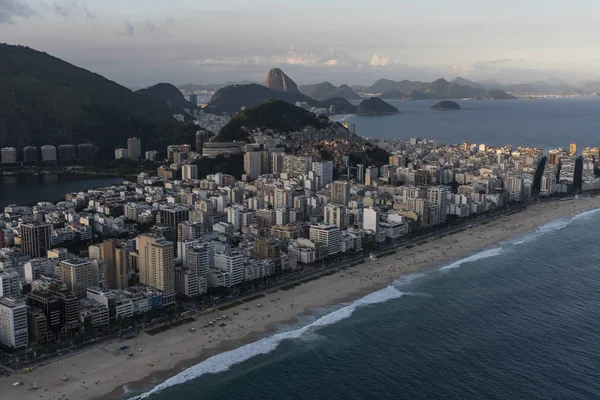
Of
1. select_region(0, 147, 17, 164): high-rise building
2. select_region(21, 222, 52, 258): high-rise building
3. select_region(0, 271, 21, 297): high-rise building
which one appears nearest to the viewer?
select_region(0, 271, 21, 297): high-rise building

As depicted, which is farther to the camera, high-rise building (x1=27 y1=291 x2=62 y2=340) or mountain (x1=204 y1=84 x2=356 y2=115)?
mountain (x1=204 y1=84 x2=356 y2=115)

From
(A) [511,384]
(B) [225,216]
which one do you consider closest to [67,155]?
(B) [225,216]

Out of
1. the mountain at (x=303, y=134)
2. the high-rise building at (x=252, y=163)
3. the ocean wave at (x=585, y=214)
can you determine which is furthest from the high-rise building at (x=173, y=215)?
the ocean wave at (x=585, y=214)

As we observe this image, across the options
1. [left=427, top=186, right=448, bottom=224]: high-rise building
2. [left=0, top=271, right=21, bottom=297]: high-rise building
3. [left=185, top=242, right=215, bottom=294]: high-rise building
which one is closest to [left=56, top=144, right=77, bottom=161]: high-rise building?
[left=427, top=186, right=448, bottom=224]: high-rise building

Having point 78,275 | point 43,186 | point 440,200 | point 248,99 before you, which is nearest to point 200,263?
point 78,275

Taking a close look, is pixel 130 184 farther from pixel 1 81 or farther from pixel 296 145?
pixel 1 81

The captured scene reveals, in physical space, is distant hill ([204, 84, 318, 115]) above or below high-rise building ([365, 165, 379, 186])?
above

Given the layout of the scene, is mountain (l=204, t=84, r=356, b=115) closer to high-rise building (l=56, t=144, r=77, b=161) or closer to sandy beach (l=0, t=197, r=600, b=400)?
high-rise building (l=56, t=144, r=77, b=161)
